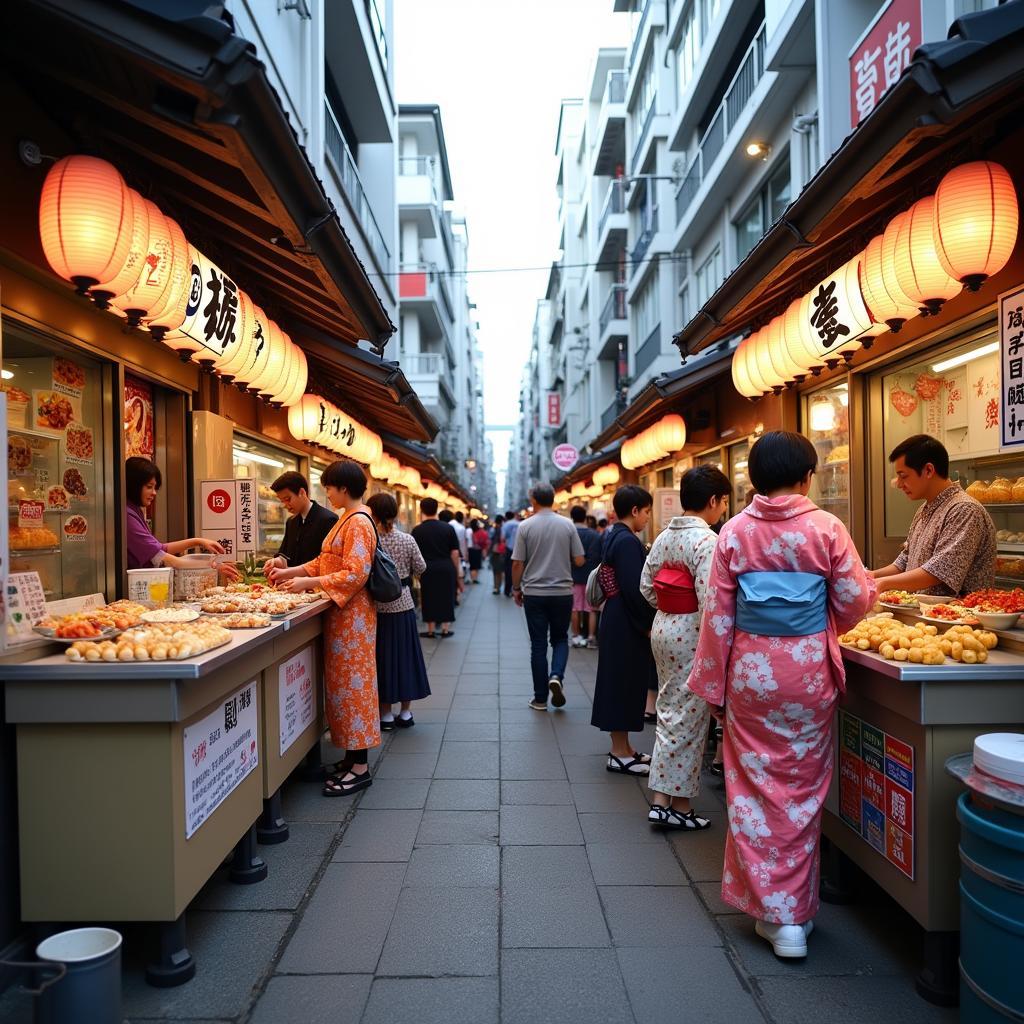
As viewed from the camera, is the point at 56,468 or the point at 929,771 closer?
the point at 929,771

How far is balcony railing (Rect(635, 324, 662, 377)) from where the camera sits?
76.6 feet

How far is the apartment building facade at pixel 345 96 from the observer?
10883 millimetres

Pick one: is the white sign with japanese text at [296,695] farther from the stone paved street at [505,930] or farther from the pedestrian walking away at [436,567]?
the pedestrian walking away at [436,567]

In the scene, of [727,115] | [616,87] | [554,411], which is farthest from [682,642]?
[554,411]

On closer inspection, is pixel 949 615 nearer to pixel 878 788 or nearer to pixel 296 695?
pixel 878 788

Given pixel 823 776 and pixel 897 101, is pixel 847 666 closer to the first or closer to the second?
pixel 823 776

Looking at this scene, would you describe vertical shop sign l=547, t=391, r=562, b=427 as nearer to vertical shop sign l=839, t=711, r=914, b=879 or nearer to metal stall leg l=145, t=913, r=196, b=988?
vertical shop sign l=839, t=711, r=914, b=879

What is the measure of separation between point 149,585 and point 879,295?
523 centimetres

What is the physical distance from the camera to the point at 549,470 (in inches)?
2817

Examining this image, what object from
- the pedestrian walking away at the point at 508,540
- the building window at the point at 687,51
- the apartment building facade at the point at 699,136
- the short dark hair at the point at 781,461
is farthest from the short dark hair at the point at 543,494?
the building window at the point at 687,51

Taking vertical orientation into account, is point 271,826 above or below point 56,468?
below

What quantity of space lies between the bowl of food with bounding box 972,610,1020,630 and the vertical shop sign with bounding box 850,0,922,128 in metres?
5.10

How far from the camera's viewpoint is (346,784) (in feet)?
20.0

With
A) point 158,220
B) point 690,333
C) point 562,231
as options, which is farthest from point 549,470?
point 158,220
